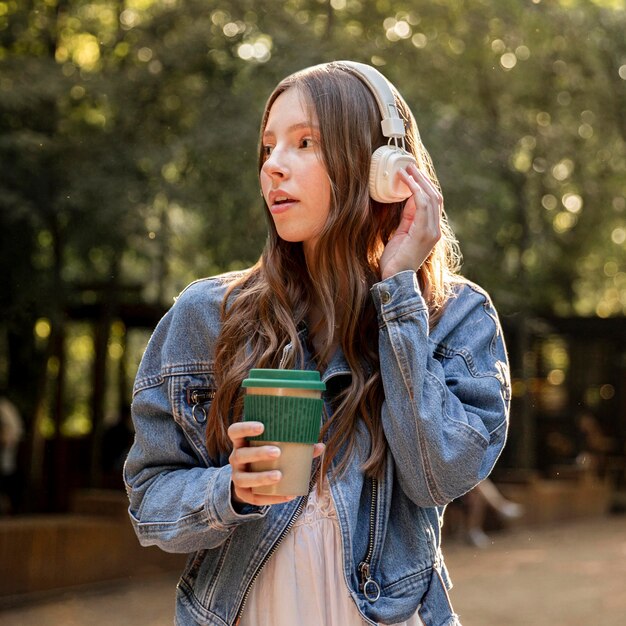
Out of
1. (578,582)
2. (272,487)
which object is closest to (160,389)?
(272,487)

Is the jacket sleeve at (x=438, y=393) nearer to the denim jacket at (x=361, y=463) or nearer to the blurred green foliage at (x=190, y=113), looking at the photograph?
the denim jacket at (x=361, y=463)

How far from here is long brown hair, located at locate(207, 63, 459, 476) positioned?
1907 millimetres

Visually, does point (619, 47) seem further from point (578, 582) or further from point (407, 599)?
point (407, 599)

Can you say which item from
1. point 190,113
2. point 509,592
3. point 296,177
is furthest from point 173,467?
point 509,592

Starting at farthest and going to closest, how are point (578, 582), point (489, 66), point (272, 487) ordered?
point (489, 66) → point (578, 582) → point (272, 487)

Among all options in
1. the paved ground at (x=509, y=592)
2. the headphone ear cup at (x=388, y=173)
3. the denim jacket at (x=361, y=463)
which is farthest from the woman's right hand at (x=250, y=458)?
the paved ground at (x=509, y=592)

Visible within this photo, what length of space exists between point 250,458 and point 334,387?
412mm

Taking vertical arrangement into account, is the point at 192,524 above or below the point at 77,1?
below

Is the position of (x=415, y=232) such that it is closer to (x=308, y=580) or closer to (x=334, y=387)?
(x=334, y=387)

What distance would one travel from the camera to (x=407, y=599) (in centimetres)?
186

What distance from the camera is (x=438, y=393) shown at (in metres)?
1.86

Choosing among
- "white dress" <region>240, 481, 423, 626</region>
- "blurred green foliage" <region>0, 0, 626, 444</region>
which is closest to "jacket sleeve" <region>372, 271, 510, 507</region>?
"white dress" <region>240, 481, 423, 626</region>

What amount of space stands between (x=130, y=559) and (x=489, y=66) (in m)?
6.57

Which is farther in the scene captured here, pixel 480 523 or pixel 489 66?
pixel 480 523
